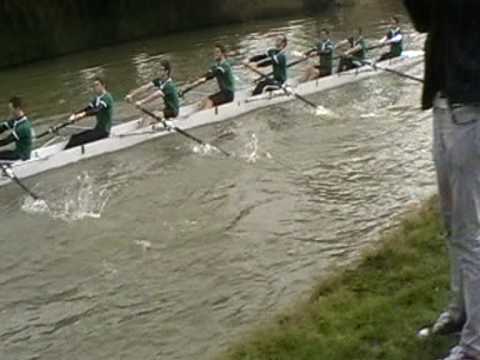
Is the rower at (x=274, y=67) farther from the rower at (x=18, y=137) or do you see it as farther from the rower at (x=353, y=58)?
the rower at (x=18, y=137)

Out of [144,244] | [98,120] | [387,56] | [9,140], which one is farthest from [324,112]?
[144,244]

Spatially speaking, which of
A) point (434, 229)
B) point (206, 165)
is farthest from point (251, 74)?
point (434, 229)

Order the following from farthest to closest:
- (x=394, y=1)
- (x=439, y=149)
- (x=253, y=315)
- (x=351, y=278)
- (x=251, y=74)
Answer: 1. (x=394, y=1)
2. (x=251, y=74)
3. (x=253, y=315)
4. (x=351, y=278)
5. (x=439, y=149)

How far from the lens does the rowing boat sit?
46.0 feet

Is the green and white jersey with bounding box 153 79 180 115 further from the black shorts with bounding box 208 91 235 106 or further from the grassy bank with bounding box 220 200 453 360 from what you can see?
the grassy bank with bounding box 220 200 453 360

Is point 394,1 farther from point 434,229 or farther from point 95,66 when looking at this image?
point 434,229

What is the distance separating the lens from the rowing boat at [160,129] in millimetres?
14016

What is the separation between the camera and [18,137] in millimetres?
13633

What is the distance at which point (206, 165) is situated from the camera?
14.6 metres

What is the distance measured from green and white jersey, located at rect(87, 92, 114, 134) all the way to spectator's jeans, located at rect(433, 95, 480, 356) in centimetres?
1181

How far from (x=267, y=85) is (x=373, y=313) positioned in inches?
550

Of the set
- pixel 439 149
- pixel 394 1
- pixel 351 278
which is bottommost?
pixel 394 1

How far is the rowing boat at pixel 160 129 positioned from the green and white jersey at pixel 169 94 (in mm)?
275

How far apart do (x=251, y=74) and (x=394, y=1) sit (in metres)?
22.1
